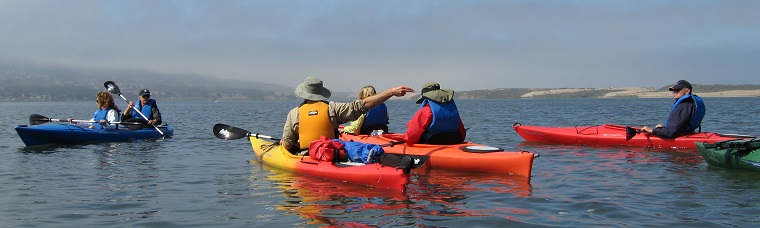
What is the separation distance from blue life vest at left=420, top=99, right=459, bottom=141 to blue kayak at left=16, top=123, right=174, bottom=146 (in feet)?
32.8

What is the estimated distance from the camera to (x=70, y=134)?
1702cm

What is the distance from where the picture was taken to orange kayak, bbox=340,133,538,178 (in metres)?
10.5

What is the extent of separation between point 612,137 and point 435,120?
679 cm

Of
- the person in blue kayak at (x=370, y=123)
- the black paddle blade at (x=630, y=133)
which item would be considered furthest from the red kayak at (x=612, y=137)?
the person in blue kayak at (x=370, y=123)

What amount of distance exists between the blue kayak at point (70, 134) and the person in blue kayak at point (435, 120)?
9.66 metres

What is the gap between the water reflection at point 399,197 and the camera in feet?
25.4

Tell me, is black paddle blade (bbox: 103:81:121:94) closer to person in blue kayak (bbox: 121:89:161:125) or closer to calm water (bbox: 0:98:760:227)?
person in blue kayak (bbox: 121:89:161:125)

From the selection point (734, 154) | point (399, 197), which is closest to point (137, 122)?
point (399, 197)

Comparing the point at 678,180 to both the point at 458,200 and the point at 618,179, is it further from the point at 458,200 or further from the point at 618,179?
the point at 458,200

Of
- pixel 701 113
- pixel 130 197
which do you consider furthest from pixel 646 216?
pixel 701 113

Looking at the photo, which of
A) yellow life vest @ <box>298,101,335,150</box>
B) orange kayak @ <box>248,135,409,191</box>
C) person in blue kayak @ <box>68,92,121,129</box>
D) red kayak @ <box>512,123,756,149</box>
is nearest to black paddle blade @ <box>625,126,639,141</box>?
red kayak @ <box>512,123,756,149</box>

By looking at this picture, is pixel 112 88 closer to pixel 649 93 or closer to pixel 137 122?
pixel 137 122

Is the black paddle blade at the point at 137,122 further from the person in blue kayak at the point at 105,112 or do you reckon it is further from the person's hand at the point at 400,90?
the person's hand at the point at 400,90

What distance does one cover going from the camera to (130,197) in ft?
30.7
